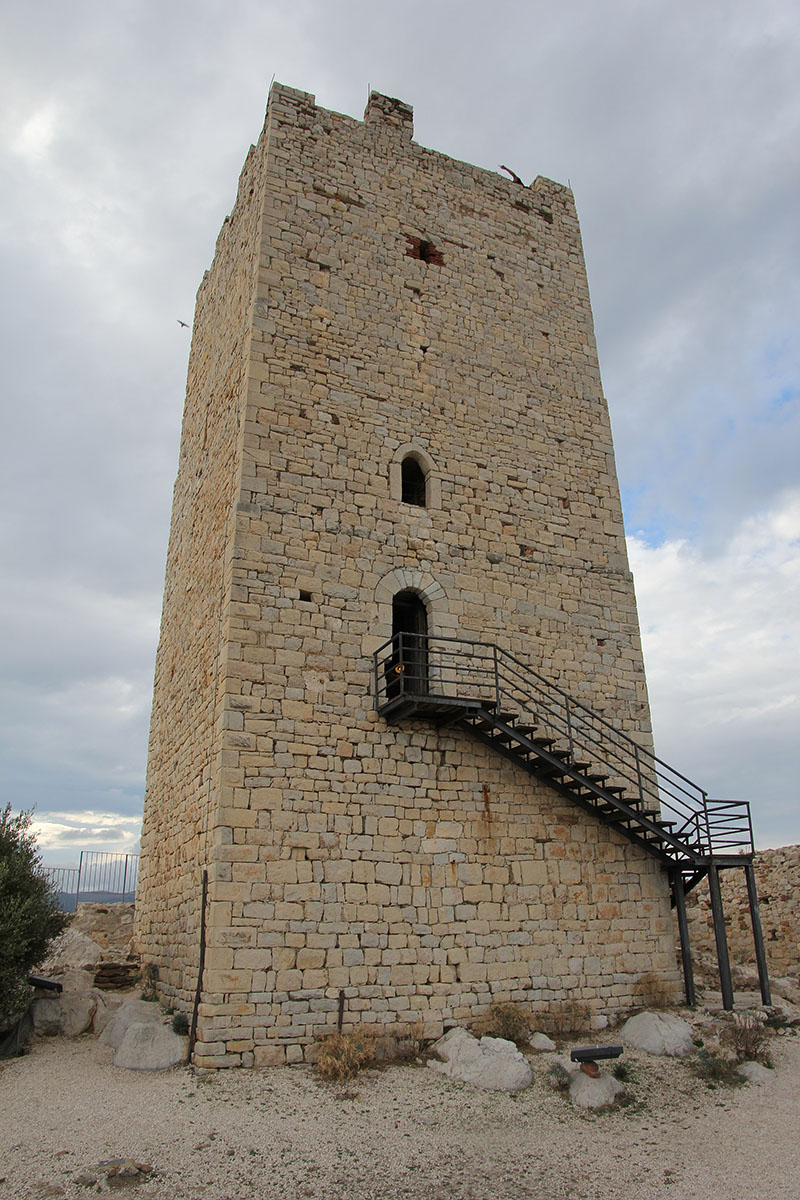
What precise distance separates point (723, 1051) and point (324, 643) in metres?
6.78

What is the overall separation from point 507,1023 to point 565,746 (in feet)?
12.6

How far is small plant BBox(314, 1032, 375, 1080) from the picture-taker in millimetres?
8453

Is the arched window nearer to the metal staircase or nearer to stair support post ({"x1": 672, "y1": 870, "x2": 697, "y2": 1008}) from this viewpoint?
the metal staircase

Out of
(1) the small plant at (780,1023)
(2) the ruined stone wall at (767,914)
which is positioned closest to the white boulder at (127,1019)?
(1) the small plant at (780,1023)

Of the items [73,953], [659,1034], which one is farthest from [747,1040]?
[73,953]

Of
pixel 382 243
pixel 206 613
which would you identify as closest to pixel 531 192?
pixel 382 243

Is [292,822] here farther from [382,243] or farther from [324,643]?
[382,243]

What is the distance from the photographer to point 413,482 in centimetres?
1330

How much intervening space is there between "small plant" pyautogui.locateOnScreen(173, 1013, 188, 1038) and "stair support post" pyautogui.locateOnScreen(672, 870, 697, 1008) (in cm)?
670

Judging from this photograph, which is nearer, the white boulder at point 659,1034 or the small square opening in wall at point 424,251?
the white boulder at point 659,1034

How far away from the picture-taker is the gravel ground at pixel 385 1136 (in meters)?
6.35

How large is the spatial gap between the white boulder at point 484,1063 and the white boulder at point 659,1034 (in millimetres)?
1803

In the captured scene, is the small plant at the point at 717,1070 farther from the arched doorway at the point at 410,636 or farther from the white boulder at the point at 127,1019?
the white boulder at the point at 127,1019

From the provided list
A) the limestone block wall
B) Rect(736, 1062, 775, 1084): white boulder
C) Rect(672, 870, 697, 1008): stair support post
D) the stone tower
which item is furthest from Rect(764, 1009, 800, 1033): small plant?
the limestone block wall
